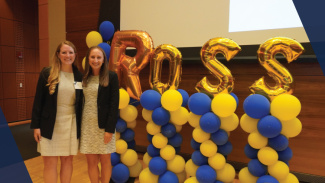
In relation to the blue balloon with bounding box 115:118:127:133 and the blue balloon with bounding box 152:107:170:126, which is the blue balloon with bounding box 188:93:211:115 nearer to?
the blue balloon with bounding box 152:107:170:126

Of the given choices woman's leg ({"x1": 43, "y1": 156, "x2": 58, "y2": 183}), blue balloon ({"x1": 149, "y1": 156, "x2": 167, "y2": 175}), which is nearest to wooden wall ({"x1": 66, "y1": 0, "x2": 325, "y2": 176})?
blue balloon ({"x1": 149, "y1": 156, "x2": 167, "y2": 175})

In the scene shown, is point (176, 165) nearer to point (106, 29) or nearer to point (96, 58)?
point (96, 58)

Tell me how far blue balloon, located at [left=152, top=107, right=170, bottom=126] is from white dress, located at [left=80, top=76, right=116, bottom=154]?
17.6 inches

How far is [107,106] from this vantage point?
6.13 feet

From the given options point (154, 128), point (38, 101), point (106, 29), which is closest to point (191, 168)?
point (154, 128)

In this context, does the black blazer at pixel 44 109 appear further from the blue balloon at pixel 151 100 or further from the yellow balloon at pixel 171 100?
the yellow balloon at pixel 171 100

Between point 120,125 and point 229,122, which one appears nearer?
point 229,122

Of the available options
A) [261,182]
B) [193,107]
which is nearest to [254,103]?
[193,107]

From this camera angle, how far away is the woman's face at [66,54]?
70.6 inches

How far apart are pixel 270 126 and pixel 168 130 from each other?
2.69 feet

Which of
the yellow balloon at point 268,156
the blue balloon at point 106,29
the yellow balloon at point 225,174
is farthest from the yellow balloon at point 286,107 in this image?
the blue balloon at point 106,29

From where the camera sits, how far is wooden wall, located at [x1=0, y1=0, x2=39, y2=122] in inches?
210

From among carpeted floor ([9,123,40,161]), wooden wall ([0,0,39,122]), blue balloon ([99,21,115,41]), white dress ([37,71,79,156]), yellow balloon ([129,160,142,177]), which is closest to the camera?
white dress ([37,71,79,156])

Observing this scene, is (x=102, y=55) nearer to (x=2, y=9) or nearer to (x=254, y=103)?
(x=254, y=103)
